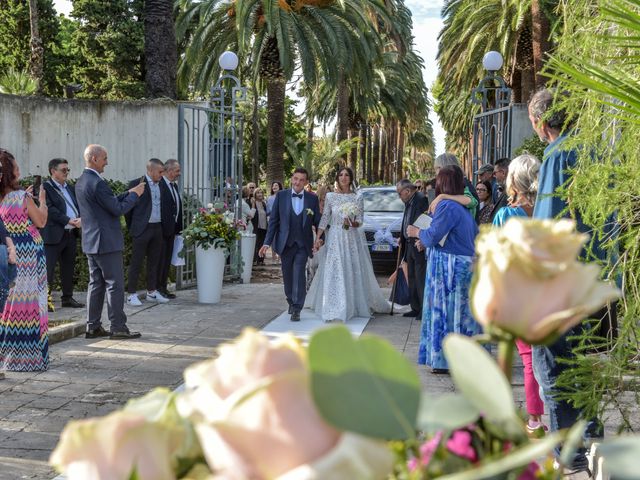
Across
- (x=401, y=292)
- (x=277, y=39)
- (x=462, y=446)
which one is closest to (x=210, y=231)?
(x=401, y=292)

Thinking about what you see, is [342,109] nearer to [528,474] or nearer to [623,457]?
[528,474]

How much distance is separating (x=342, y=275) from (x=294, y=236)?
81 centimetres

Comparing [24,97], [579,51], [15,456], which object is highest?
[24,97]

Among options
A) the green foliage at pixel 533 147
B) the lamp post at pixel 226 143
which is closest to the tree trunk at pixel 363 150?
the green foliage at pixel 533 147

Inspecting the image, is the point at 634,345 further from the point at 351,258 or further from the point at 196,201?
the point at 196,201

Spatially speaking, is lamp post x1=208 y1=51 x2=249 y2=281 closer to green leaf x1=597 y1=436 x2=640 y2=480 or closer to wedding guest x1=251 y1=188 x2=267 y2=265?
wedding guest x1=251 y1=188 x2=267 y2=265

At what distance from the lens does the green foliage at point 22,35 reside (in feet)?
113

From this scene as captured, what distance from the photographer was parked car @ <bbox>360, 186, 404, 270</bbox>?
679 inches

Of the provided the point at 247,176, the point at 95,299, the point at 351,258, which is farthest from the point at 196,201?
the point at 247,176

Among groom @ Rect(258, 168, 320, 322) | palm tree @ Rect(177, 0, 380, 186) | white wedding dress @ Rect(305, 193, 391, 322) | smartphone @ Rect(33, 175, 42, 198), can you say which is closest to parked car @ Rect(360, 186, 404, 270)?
palm tree @ Rect(177, 0, 380, 186)

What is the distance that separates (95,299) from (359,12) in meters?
15.2

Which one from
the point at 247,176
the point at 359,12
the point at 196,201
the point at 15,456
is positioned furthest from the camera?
the point at 247,176

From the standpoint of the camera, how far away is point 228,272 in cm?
1487

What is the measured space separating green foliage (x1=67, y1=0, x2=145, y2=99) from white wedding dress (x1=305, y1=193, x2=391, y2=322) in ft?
75.5
